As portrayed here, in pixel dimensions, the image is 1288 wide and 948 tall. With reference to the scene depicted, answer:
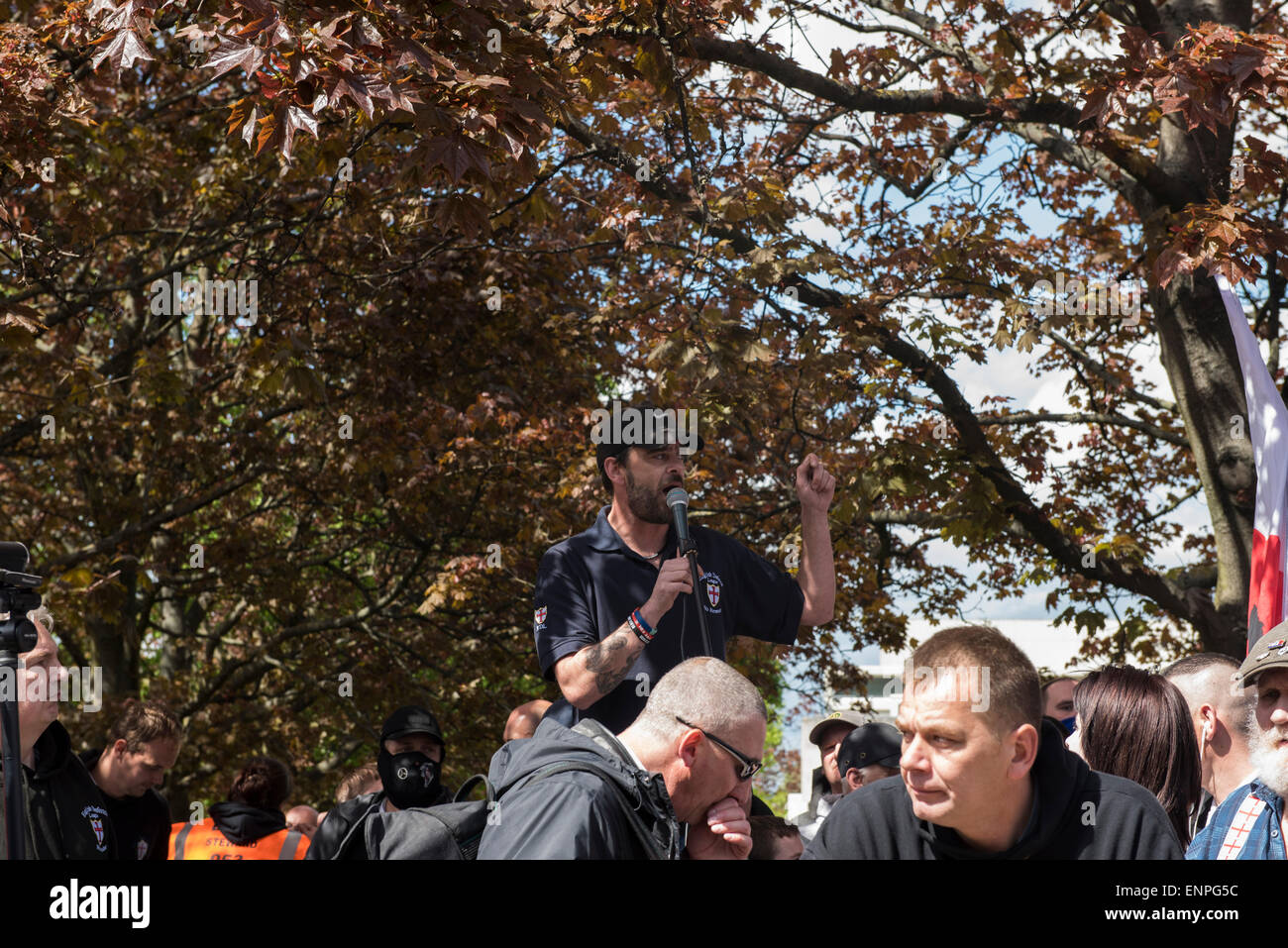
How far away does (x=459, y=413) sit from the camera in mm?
10711

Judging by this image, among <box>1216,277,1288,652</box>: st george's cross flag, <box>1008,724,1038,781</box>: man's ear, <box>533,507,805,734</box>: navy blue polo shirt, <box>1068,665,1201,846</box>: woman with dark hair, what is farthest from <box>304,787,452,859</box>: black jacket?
Result: <box>1216,277,1288,652</box>: st george's cross flag

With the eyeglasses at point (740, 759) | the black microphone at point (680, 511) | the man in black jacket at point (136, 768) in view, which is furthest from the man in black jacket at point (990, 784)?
the man in black jacket at point (136, 768)

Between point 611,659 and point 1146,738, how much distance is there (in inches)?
61.7

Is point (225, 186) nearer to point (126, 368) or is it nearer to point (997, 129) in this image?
point (126, 368)

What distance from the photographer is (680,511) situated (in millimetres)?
4371

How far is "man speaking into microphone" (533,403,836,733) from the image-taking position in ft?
13.2

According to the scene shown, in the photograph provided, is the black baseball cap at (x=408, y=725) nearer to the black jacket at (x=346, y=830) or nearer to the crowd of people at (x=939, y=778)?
the black jacket at (x=346, y=830)

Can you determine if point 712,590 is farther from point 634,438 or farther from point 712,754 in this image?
point 712,754

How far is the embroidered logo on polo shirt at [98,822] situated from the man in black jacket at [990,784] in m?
2.78

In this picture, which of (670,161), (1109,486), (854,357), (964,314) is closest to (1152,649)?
(1109,486)

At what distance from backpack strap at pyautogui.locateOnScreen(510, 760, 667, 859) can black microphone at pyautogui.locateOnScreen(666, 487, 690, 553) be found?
1.57 meters

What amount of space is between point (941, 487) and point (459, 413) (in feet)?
13.1

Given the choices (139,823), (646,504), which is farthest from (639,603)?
(139,823)

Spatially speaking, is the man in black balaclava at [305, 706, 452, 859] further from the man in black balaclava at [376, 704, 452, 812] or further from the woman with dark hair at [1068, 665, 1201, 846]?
the woman with dark hair at [1068, 665, 1201, 846]
